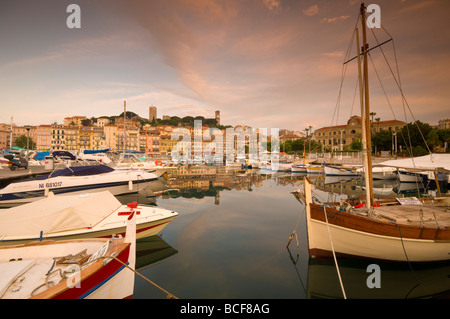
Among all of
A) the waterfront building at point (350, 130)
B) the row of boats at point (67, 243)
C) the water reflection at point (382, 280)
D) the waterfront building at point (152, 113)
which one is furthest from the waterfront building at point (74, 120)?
the water reflection at point (382, 280)

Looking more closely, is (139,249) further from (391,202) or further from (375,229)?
(391,202)

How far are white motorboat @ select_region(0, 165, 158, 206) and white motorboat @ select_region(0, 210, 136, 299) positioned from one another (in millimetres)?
10080

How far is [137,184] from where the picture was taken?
674 inches

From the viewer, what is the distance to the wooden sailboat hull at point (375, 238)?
6555mm

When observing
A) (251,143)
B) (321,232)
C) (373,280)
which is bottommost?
(373,280)

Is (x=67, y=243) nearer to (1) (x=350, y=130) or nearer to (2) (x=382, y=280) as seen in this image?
(2) (x=382, y=280)

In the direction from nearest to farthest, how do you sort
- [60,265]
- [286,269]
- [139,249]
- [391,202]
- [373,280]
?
1. [60,265]
2. [373,280]
3. [286,269]
4. [139,249]
5. [391,202]

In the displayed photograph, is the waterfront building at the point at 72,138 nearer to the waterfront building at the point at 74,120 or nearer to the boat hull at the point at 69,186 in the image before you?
the waterfront building at the point at 74,120

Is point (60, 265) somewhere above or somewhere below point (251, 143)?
below

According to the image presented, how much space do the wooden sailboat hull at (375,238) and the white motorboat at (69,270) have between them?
231 inches

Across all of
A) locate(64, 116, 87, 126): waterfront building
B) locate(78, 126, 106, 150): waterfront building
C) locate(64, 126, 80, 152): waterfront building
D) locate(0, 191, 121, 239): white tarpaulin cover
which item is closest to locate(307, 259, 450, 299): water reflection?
locate(0, 191, 121, 239): white tarpaulin cover

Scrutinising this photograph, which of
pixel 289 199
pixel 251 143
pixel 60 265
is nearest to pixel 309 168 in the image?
pixel 289 199

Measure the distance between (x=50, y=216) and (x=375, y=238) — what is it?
1050 cm

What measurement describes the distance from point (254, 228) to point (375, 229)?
5.54 metres
